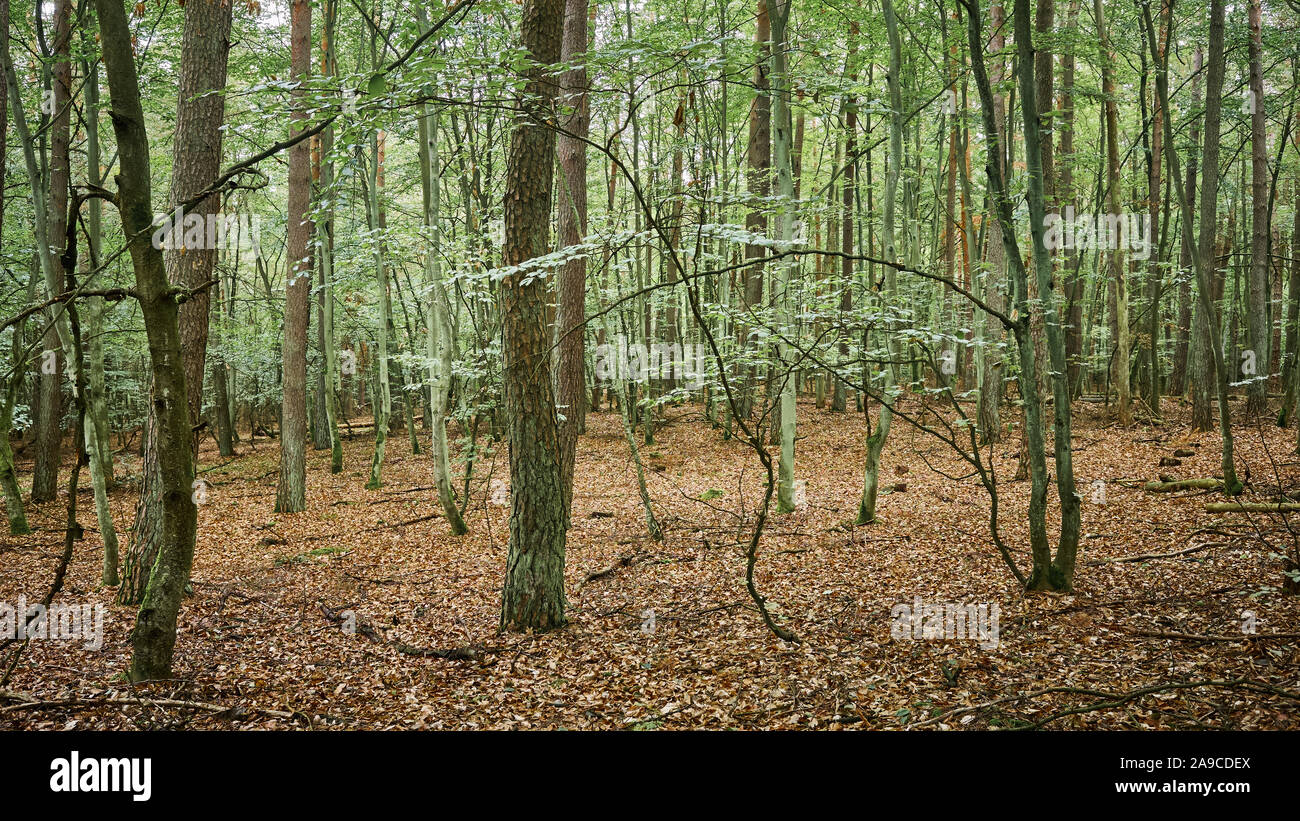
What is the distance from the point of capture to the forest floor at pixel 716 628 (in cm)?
414

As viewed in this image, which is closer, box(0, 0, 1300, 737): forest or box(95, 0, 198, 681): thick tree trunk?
box(95, 0, 198, 681): thick tree trunk

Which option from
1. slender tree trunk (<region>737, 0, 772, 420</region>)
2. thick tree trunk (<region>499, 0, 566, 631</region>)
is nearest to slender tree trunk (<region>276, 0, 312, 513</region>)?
thick tree trunk (<region>499, 0, 566, 631</region>)

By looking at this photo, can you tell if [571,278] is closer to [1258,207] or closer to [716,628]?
[716,628]

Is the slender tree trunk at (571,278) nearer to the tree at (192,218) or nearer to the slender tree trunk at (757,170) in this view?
the slender tree trunk at (757,170)

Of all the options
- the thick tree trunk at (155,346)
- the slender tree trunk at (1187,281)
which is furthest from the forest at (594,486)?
the slender tree trunk at (1187,281)

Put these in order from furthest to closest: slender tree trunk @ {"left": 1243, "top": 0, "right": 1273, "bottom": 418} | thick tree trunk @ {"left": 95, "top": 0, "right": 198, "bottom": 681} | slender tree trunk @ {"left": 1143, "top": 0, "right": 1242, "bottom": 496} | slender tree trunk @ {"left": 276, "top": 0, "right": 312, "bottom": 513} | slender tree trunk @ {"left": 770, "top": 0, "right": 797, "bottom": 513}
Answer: slender tree trunk @ {"left": 276, "top": 0, "right": 312, "bottom": 513}, slender tree trunk @ {"left": 1243, "top": 0, "right": 1273, "bottom": 418}, slender tree trunk @ {"left": 770, "top": 0, "right": 797, "bottom": 513}, slender tree trunk @ {"left": 1143, "top": 0, "right": 1242, "bottom": 496}, thick tree trunk @ {"left": 95, "top": 0, "right": 198, "bottom": 681}

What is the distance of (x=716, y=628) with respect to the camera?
5.73 metres

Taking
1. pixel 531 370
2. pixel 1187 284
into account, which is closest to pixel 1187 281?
pixel 1187 284

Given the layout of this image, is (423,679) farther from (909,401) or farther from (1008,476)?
(909,401)

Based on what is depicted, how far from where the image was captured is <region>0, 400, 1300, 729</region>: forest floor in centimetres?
414

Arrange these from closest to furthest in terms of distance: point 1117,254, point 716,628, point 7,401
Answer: point 7,401, point 716,628, point 1117,254

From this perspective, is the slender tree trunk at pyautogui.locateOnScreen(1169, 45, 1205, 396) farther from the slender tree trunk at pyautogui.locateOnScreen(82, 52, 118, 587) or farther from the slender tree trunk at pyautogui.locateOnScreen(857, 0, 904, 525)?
the slender tree trunk at pyautogui.locateOnScreen(82, 52, 118, 587)

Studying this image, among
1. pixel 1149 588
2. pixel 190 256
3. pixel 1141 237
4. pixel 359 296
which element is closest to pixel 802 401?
pixel 1141 237

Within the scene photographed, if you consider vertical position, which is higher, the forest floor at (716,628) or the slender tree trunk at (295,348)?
the slender tree trunk at (295,348)
